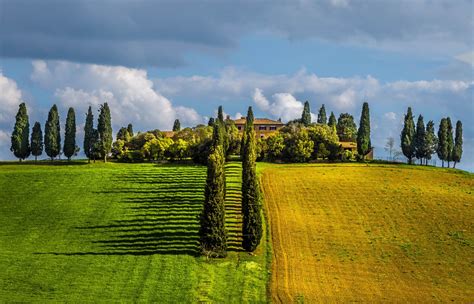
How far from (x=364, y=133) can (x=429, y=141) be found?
48.0 ft

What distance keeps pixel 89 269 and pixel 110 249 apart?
744cm

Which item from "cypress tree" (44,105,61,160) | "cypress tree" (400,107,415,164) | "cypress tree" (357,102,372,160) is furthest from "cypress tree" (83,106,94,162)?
"cypress tree" (400,107,415,164)

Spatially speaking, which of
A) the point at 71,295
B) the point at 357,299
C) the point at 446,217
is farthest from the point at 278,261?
the point at 446,217

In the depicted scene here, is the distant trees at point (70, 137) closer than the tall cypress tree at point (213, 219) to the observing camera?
No

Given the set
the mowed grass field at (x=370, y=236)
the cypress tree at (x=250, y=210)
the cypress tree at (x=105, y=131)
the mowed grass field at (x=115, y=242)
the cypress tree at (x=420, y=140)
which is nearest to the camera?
the mowed grass field at (x=115, y=242)

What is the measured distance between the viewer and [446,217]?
8919 centimetres

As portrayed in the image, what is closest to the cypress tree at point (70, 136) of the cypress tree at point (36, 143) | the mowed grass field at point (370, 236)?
the cypress tree at point (36, 143)

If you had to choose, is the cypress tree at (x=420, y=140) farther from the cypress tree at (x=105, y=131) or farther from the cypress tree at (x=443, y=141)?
the cypress tree at (x=105, y=131)

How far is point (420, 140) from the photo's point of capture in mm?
153500

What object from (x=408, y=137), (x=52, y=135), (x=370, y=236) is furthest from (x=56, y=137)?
(x=370, y=236)

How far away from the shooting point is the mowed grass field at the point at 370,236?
6419 centimetres

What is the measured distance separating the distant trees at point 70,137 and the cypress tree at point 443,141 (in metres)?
76.6

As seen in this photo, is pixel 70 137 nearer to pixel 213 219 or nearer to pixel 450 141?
pixel 450 141

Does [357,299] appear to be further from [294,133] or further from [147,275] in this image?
[294,133]
